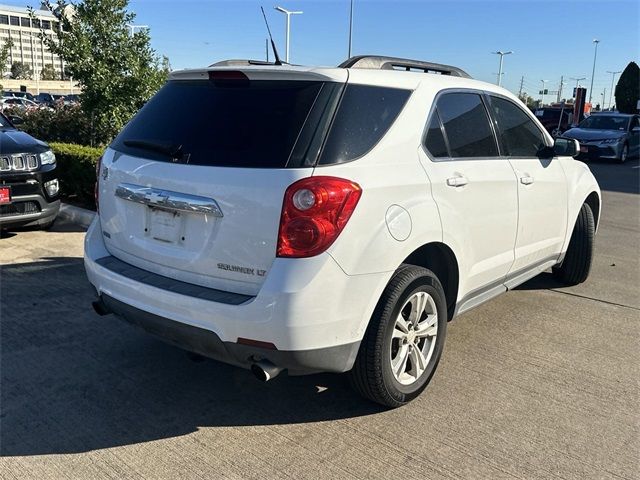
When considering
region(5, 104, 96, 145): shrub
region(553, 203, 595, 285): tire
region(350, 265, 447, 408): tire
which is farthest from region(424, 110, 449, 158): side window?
region(5, 104, 96, 145): shrub

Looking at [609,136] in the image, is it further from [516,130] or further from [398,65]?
[398,65]

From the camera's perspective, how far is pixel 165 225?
3000mm

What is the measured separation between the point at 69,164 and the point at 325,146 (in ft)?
21.4

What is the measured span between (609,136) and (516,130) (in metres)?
16.3

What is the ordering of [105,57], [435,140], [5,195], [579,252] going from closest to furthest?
[435,140] → [579,252] → [5,195] → [105,57]

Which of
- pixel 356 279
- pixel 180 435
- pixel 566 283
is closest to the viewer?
pixel 356 279

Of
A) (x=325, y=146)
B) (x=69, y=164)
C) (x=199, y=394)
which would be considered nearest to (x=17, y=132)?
(x=69, y=164)

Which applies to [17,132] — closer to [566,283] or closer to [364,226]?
[364,226]

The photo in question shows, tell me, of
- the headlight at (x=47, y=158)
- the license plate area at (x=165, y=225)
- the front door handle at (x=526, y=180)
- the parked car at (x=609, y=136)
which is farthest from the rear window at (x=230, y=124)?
the parked car at (x=609, y=136)

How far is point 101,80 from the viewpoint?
914cm

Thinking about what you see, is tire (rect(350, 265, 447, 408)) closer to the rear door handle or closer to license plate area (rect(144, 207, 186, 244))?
the rear door handle

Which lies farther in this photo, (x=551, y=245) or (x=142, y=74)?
(x=142, y=74)

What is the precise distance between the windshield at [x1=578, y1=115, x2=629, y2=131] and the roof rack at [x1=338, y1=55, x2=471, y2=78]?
17.8 meters

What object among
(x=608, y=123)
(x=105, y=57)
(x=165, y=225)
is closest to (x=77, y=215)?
(x=105, y=57)
